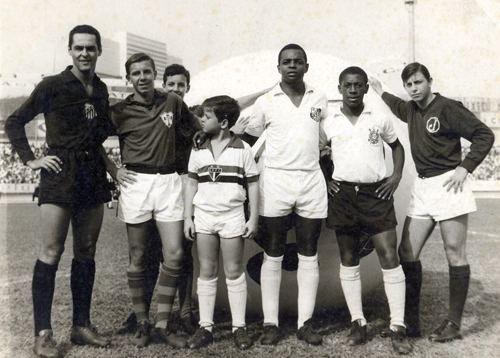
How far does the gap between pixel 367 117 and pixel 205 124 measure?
1.29 metres

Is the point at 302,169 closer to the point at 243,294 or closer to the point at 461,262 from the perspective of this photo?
the point at 243,294

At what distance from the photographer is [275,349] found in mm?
3646

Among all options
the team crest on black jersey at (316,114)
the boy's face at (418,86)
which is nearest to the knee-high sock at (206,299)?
the team crest on black jersey at (316,114)

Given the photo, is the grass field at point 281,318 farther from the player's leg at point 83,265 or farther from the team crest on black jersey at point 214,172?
the team crest on black jersey at point 214,172

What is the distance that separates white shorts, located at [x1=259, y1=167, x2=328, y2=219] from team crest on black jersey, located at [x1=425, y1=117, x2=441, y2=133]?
100cm

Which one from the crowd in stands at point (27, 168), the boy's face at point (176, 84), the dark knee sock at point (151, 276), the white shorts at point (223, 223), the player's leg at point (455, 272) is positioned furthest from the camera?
the crowd in stands at point (27, 168)

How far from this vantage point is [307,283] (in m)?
3.80

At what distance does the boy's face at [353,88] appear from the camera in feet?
12.2

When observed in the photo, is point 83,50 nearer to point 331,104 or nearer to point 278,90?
point 278,90

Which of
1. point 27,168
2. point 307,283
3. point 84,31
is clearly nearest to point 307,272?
point 307,283

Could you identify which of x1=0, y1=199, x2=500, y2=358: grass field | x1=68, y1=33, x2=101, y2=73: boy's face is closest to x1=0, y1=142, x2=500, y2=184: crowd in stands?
x1=0, y1=199, x2=500, y2=358: grass field

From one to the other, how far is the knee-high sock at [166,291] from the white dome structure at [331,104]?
40 cm

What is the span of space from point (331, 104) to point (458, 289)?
6.15 ft

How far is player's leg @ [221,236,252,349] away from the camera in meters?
3.69
